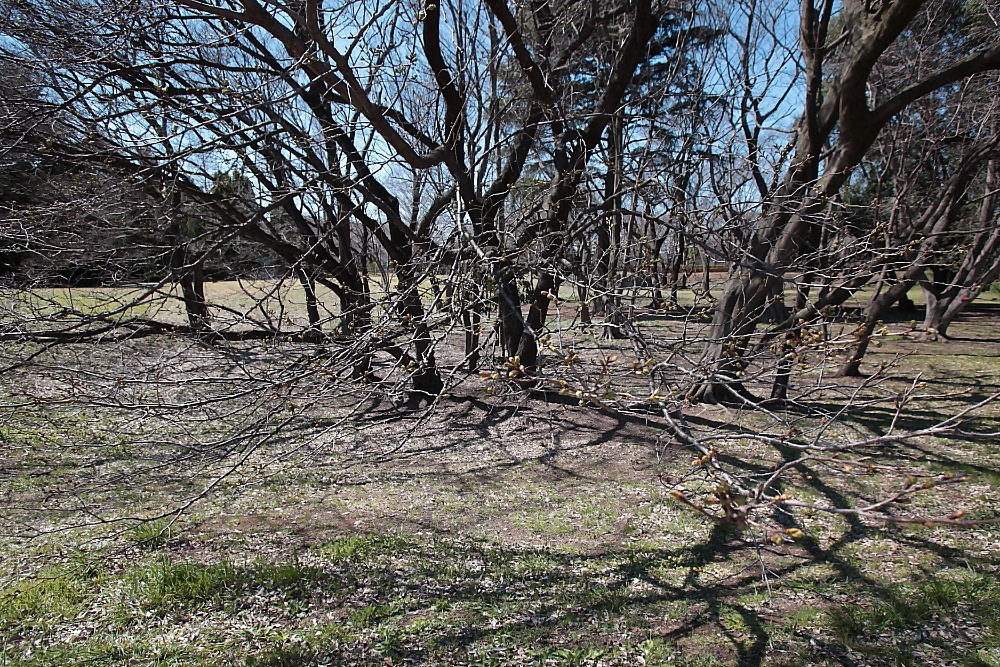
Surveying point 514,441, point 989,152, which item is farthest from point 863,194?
point 514,441

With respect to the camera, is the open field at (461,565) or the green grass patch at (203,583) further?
the green grass patch at (203,583)

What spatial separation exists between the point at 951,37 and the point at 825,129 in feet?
18.8

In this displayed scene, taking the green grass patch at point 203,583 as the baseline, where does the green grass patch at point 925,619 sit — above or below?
below

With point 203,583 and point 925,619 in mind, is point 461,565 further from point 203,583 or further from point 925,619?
point 925,619

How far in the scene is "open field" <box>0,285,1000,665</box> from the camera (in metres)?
3.52

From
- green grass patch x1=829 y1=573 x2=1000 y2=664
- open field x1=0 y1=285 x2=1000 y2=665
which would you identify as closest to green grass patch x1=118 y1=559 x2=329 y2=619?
open field x1=0 y1=285 x2=1000 y2=665

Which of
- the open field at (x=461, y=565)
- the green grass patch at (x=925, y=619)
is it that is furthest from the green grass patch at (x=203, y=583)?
the green grass patch at (x=925, y=619)

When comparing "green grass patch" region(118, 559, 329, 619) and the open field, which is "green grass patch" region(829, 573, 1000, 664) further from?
"green grass patch" region(118, 559, 329, 619)

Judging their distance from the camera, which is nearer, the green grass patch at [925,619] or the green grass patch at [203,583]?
the green grass patch at [925,619]

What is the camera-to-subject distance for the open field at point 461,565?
352 centimetres

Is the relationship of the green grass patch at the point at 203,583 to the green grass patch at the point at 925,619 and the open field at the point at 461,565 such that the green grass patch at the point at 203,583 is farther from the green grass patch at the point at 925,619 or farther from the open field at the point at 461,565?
the green grass patch at the point at 925,619

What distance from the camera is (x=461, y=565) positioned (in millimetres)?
4473

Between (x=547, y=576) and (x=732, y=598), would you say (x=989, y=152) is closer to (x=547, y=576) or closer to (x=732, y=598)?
(x=732, y=598)

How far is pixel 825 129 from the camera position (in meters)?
7.31
